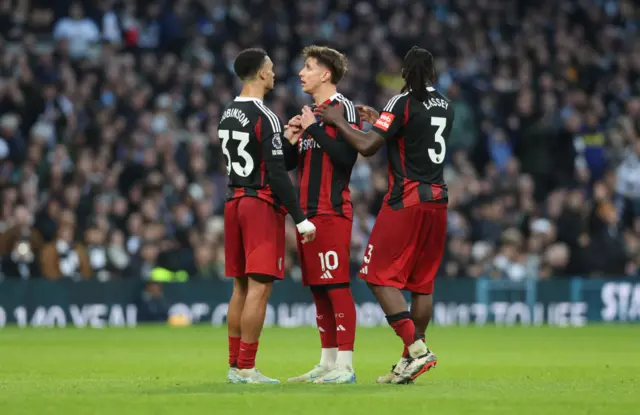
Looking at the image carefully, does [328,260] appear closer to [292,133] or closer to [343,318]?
[343,318]

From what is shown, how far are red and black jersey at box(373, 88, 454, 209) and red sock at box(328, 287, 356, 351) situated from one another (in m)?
0.83

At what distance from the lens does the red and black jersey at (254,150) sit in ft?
33.5

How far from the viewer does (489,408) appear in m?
8.33

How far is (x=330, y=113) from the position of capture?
10523mm

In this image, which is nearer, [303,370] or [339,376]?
[339,376]

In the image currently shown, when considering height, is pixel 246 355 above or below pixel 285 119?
below

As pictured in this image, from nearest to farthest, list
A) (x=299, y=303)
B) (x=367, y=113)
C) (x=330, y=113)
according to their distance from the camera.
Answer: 1. (x=330, y=113)
2. (x=367, y=113)
3. (x=299, y=303)

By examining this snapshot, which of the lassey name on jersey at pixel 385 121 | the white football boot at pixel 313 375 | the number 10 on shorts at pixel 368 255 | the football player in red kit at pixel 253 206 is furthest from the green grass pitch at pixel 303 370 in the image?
the lassey name on jersey at pixel 385 121

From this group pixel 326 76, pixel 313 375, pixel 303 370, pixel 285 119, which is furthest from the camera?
pixel 285 119

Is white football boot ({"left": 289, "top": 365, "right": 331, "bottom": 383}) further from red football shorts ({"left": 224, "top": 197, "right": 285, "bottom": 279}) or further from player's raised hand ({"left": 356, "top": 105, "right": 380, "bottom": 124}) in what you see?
player's raised hand ({"left": 356, "top": 105, "right": 380, "bottom": 124})

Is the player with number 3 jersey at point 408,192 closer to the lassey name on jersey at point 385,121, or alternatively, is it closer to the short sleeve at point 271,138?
the lassey name on jersey at point 385,121

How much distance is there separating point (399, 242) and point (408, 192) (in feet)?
1.29

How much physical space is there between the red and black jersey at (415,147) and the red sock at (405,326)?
85cm

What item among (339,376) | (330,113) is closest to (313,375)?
(339,376)
